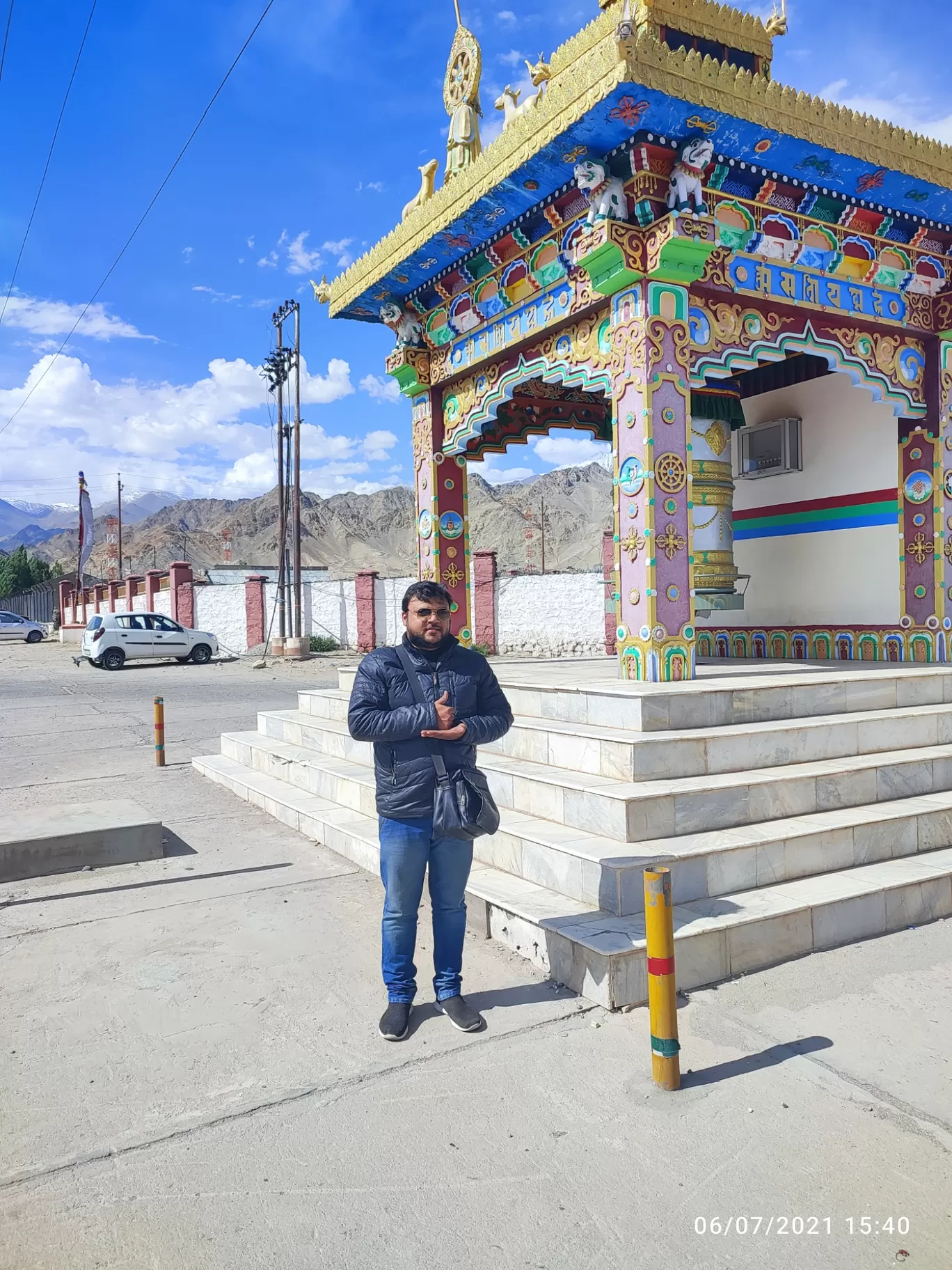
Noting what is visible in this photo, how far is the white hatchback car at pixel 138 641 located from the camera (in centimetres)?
2322

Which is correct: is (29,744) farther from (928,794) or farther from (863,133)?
(863,133)

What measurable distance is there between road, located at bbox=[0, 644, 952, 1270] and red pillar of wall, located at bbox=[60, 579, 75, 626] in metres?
43.9

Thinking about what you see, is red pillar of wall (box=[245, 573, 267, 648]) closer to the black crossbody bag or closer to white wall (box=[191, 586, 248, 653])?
white wall (box=[191, 586, 248, 653])

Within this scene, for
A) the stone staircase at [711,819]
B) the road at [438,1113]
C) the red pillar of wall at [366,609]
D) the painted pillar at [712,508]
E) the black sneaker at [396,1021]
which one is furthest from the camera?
the red pillar of wall at [366,609]

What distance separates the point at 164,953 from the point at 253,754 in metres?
4.79

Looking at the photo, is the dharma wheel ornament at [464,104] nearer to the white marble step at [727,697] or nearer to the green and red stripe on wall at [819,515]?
the green and red stripe on wall at [819,515]

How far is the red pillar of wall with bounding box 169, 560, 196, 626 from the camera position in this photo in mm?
31484

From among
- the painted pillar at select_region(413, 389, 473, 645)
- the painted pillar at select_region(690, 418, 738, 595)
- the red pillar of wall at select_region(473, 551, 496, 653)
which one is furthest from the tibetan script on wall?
the red pillar of wall at select_region(473, 551, 496, 653)

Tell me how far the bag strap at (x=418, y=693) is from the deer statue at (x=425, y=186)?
6.22 m

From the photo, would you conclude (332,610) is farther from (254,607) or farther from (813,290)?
(813,290)

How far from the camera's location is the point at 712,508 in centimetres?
896

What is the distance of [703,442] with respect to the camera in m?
9.08

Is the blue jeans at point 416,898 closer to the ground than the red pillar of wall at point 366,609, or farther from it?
closer to the ground

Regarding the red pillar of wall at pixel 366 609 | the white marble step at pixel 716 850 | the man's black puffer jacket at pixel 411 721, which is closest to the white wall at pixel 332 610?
the red pillar of wall at pixel 366 609
